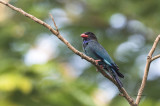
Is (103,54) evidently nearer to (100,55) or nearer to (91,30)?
(100,55)

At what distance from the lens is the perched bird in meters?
4.02

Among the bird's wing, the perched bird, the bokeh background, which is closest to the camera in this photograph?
the perched bird

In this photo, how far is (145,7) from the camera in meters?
8.94

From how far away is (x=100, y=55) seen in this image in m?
4.54

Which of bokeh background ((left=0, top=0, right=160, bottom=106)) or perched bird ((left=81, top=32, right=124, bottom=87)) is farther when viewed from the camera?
bokeh background ((left=0, top=0, right=160, bottom=106))

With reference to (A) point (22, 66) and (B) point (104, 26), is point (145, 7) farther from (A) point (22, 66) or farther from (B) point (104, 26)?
(A) point (22, 66)

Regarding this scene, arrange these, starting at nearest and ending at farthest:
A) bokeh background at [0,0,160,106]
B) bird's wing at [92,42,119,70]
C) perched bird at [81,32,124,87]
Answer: perched bird at [81,32,124,87]
bird's wing at [92,42,119,70]
bokeh background at [0,0,160,106]

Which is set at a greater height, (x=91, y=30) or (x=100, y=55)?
(x=91, y=30)

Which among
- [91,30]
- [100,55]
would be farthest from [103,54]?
[91,30]

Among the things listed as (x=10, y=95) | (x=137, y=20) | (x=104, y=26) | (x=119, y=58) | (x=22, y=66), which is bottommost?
(x=10, y=95)

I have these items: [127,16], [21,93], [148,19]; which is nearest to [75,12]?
[127,16]

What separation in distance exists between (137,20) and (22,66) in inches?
140

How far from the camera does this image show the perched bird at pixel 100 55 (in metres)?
4.02

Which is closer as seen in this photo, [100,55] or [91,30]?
[100,55]
